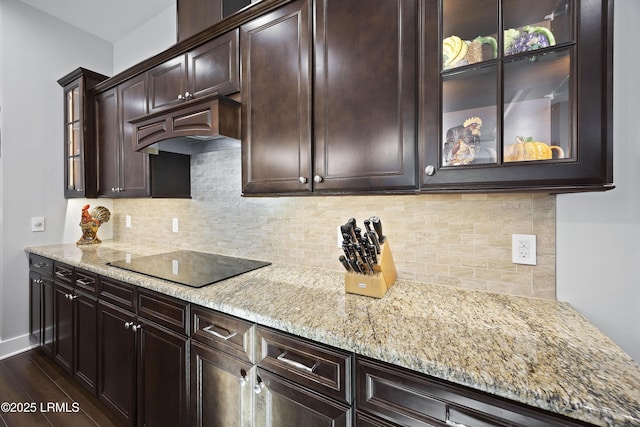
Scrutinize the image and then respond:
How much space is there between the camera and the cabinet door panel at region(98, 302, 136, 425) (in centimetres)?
155

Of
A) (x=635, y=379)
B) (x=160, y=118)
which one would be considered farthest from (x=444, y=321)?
(x=160, y=118)

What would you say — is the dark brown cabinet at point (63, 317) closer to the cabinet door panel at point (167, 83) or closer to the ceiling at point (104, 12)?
the cabinet door panel at point (167, 83)

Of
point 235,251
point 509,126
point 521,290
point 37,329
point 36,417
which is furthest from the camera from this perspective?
point 37,329

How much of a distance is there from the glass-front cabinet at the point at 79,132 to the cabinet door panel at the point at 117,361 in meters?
1.40

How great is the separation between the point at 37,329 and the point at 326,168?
3047 millimetres

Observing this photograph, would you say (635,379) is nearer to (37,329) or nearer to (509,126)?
(509,126)

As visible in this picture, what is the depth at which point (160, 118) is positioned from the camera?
164cm

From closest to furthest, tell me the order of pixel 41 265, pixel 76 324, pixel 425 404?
pixel 425 404 → pixel 76 324 → pixel 41 265

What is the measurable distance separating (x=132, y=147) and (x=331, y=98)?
174cm

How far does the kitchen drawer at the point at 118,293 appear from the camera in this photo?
154 centimetres

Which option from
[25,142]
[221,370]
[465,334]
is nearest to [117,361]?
[221,370]

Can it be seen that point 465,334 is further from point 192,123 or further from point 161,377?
point 192,123

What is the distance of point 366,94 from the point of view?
1.17 metres

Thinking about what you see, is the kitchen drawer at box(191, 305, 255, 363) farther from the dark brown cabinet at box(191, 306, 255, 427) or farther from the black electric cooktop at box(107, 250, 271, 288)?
the black electric cooktop at box(107, 250, 271, 288)
